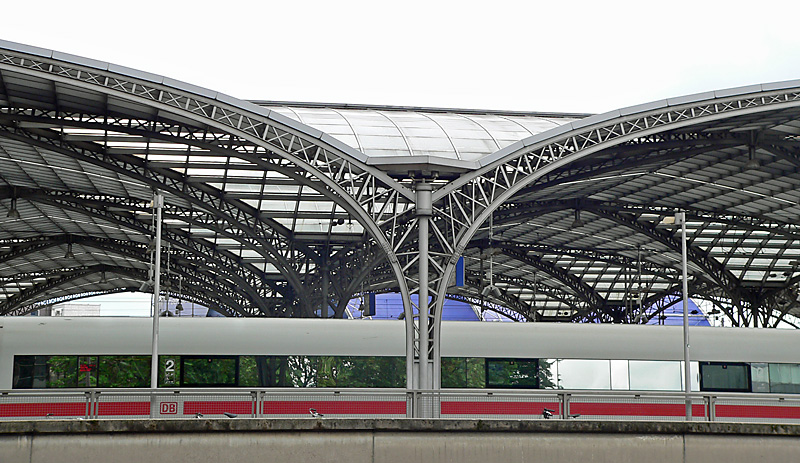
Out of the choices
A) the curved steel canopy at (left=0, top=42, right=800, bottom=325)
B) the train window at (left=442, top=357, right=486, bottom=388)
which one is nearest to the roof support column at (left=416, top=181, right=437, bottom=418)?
the curved steel canopy at (left=0, top=42, right=800, bottom=325)

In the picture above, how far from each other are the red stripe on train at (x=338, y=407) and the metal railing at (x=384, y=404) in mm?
26

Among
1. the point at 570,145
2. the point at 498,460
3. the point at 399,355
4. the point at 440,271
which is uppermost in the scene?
the point at 570,145

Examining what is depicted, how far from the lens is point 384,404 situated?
23.9m

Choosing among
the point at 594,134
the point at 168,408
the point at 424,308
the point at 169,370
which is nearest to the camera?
the point at 168,408

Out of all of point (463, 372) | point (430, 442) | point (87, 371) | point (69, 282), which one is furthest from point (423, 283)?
point (69, 282)

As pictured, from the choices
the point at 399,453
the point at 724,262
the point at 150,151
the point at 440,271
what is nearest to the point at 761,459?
Answer: the point at 399,453

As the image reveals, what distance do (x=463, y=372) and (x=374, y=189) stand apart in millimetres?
6416

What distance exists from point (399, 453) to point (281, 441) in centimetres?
222

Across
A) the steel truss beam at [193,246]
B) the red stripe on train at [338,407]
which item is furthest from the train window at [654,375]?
the steel truss beam at [193,246]

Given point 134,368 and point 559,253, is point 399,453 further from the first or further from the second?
point 559,253

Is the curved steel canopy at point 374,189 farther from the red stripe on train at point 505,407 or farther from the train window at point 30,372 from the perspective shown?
the red stripe on train at point 505,407

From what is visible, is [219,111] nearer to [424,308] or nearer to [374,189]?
[374,189]

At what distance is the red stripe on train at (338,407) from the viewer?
22641 mm

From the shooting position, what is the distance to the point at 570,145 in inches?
1304
